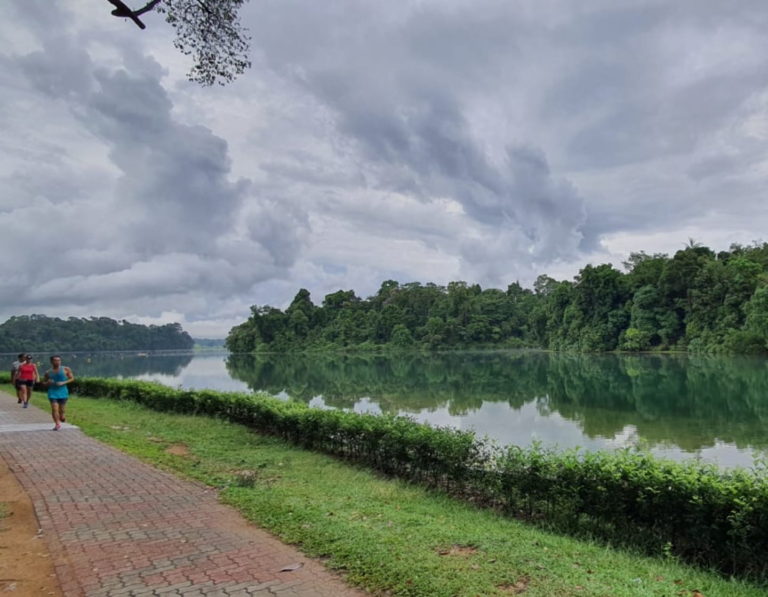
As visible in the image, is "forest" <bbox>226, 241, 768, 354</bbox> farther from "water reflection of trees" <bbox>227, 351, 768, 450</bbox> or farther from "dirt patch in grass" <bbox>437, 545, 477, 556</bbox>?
"dirt patch in grass" <bbox>437, 545, 477, 556</bbox>

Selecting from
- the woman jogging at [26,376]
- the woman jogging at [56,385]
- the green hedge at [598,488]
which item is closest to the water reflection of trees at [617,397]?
the green hedge at [598,488]

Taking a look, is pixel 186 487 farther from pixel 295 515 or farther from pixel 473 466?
pixel 473 466

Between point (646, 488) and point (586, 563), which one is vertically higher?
point (646, 488)

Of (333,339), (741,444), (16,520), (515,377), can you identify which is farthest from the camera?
(333,339)

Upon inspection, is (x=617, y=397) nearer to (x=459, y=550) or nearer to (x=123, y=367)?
(x=459, y=550)

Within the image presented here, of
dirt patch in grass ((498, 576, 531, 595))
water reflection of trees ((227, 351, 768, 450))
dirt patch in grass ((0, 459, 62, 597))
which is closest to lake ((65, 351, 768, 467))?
water reflection of trees ((227, 351, 768, 450))

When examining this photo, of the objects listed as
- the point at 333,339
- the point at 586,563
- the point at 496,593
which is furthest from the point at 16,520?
the point at 333,339

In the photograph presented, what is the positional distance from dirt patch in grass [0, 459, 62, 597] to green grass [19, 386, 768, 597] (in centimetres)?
160

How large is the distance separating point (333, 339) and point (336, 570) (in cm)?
8852

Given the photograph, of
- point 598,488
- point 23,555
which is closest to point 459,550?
point 598,488

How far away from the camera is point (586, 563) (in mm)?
3879

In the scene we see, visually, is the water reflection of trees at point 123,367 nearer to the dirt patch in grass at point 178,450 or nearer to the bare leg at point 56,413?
the bare leg at point 56,413

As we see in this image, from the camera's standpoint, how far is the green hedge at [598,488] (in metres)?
3.93

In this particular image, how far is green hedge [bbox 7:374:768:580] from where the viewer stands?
3930mm
